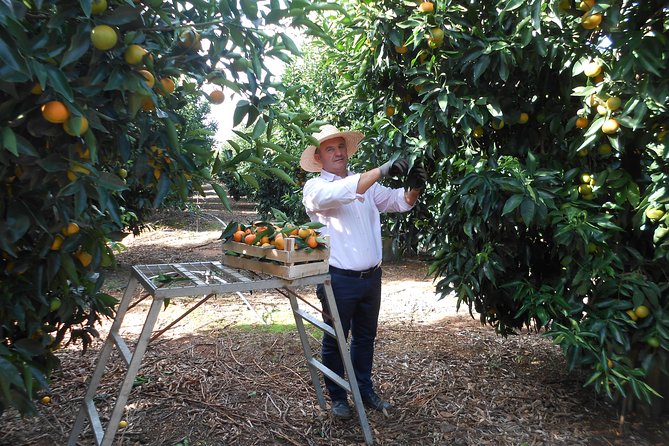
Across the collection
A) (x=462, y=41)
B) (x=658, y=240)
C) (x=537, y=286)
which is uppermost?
(x=462, y=41)

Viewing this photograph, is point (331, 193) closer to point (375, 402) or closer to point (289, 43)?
point (289, 43)

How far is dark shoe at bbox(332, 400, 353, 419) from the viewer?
9.87 feet

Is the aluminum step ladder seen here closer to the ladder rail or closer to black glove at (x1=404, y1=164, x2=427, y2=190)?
the ladder rail

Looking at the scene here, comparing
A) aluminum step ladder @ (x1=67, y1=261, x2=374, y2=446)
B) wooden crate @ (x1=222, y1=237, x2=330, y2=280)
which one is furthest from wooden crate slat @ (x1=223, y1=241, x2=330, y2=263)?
aluminum step ladder @ (x1=67, y1=261, x2=374, y2=446)

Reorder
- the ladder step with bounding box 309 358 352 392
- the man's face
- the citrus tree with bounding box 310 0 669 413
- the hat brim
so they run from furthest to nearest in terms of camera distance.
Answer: the hat brim
the man's face
the ladder step with bounding box 309 358 352 392
the citrus tree with bounding box 310 0 669 413

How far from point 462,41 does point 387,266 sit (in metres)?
5.47

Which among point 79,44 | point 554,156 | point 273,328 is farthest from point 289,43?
point 273,328

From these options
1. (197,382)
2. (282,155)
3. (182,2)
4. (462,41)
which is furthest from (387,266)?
(182,2)

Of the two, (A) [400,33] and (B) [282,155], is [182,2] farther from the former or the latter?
(A) [400,33]

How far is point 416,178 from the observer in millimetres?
2924

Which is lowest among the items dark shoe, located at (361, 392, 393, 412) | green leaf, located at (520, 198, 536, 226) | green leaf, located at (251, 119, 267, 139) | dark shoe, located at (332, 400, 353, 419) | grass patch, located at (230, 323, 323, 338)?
grass patch, located at (230, 323, 323, 338)

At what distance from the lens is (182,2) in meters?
1.68

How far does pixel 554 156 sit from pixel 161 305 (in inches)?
85.0

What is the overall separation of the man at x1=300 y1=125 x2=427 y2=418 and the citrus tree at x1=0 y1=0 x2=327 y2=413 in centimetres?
109
